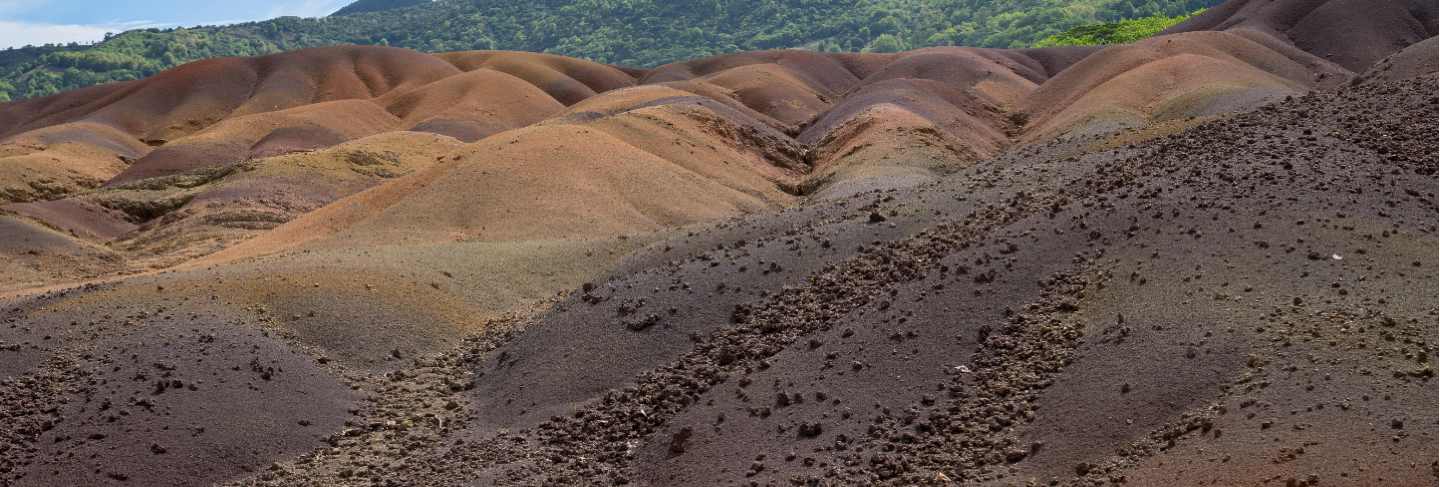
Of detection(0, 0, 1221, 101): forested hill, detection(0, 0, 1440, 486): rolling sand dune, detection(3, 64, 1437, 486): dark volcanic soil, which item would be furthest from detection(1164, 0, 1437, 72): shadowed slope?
detection(0, 0, 1221, 101): forested hill

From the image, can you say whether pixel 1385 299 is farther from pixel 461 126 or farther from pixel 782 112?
pixel 461 126

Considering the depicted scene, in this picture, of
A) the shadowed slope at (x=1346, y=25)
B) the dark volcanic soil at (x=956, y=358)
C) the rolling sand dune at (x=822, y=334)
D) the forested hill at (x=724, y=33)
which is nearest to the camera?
the dark volcanic soil at (x=956, y=358)

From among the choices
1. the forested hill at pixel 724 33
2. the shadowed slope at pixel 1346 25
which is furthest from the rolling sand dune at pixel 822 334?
the forested hill at pixel 724 33

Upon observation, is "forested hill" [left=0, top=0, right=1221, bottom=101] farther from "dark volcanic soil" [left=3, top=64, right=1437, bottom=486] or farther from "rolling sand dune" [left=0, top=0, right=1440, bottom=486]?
"dark volcanic soil" [left=3, top=64, right=1437, bottom=486]

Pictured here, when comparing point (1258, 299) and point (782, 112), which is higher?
point (1258, 299)

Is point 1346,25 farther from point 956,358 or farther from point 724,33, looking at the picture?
point 724,33

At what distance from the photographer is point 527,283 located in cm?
2139

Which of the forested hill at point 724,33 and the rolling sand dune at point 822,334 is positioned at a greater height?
the rolling sand dune at point 822,334

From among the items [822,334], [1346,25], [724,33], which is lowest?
[724,33]

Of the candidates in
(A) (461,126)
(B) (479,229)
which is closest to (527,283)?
(B) (479,229)

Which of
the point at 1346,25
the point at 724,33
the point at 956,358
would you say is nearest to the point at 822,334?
the point at 956,358

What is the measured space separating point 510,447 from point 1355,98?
14.2 metres

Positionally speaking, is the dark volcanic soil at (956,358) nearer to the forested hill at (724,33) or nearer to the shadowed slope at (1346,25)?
the shadowed slope at (1346,25)

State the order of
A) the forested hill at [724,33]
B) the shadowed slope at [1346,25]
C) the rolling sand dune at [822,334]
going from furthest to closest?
the forested hill at [724,33], the shadowed slope at [1346,25], the rolling sand dune at [822,334]
